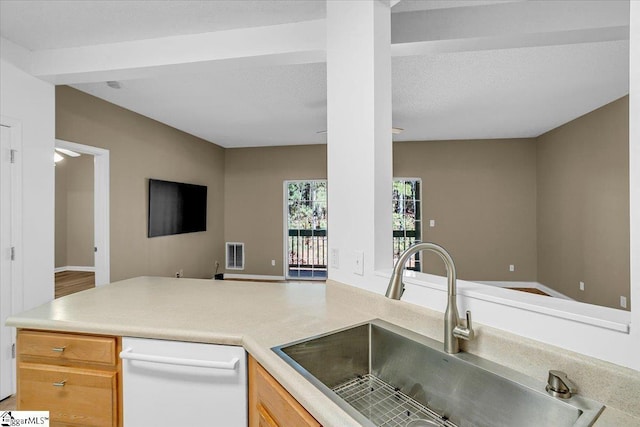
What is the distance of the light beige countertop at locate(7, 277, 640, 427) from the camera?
81cm

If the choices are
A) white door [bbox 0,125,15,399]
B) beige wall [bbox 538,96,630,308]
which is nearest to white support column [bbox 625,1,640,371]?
white door [bbox 0,125,15,399]

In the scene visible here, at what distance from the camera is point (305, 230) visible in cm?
695

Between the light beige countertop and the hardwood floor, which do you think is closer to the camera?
the light beige countertop

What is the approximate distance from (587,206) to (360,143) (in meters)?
4.44

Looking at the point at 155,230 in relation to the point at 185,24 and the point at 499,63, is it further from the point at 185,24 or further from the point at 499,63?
the point at 499,63

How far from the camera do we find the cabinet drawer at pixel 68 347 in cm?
137

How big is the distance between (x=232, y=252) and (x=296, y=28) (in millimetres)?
5523

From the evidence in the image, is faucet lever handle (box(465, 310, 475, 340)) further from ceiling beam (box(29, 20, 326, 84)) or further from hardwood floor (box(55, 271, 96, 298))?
hardwood floor (box(55, 271, 96, 298))

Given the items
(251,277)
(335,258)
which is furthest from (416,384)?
(251,277)

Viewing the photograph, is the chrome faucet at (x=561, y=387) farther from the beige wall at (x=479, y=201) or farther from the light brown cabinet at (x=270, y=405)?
the beige wall at (x=479, y=201)

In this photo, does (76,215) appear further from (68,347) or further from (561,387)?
(561,387)

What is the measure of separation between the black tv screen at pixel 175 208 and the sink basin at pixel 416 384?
428cm

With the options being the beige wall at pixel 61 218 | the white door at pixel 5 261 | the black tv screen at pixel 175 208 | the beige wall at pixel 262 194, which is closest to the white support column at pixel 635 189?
the white door at pixel 5 261

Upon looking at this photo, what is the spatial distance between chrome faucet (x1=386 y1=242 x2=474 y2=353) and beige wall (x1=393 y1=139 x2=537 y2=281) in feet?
18.1
